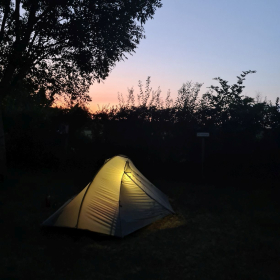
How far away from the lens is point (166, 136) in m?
14.7

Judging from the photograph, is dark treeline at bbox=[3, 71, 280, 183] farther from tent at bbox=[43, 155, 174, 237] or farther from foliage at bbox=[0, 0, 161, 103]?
tent at bbox=[43, 155, 174, 237]

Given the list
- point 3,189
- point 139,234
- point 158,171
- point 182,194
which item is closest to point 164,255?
point 139,234

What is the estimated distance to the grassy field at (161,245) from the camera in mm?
4996

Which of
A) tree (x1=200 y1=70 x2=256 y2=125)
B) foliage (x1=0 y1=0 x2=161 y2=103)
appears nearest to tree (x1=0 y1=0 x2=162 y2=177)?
foliage (x1=0 y1=0 x2=161 y2=103)

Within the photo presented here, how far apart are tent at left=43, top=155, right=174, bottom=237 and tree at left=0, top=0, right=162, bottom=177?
6.12 meters

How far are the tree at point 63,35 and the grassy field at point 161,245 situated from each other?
17.0ft

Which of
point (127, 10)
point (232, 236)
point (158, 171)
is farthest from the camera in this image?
point (158, 171)

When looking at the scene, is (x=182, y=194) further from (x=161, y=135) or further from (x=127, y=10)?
(x=127, y=10)

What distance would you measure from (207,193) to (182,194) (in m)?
0.92

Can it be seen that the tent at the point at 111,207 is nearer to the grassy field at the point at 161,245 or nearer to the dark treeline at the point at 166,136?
the grassy field at the point at 161,245

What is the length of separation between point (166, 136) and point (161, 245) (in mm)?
8847

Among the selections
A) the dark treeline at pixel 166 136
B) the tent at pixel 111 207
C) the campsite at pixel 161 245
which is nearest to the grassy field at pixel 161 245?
the campsite at pixel 161 245

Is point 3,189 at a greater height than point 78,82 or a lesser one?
lesser

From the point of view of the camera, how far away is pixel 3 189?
35.0ft
